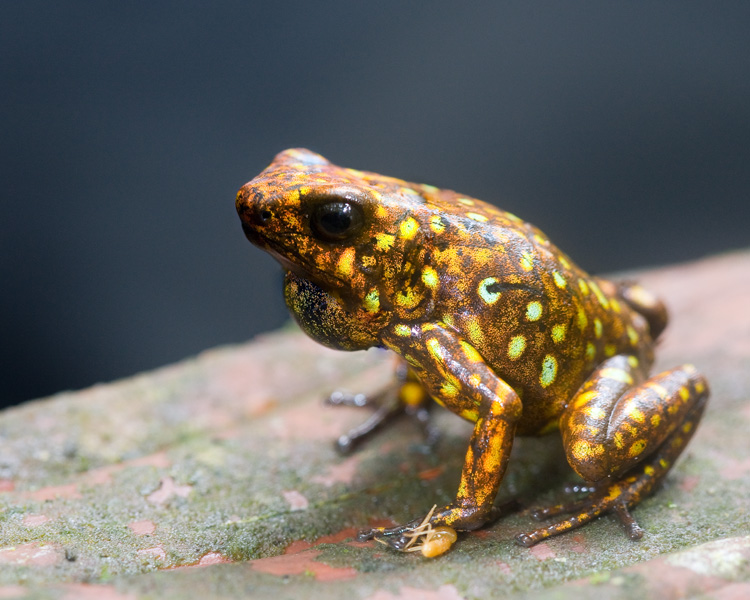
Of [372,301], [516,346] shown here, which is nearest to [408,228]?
[372,301]

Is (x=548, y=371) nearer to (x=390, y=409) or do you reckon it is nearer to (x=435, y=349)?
(x=435, y=349)

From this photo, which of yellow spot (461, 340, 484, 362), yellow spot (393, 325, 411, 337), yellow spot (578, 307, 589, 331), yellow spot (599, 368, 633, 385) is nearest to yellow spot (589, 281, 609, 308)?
yellow spot (578, 307, 589, 331)

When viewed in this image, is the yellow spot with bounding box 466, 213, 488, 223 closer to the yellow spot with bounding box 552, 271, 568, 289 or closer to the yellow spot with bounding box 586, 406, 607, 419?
the yellow spot with bounding box 552, 271, 568, 289

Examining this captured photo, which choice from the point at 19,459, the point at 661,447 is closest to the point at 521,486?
the point at 661,447

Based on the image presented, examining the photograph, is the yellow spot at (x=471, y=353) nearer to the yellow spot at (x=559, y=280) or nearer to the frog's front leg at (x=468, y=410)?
the frog's front leg at (x=468, y=410)

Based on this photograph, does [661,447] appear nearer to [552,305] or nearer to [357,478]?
[552,305]

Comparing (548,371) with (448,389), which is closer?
(448,389)
